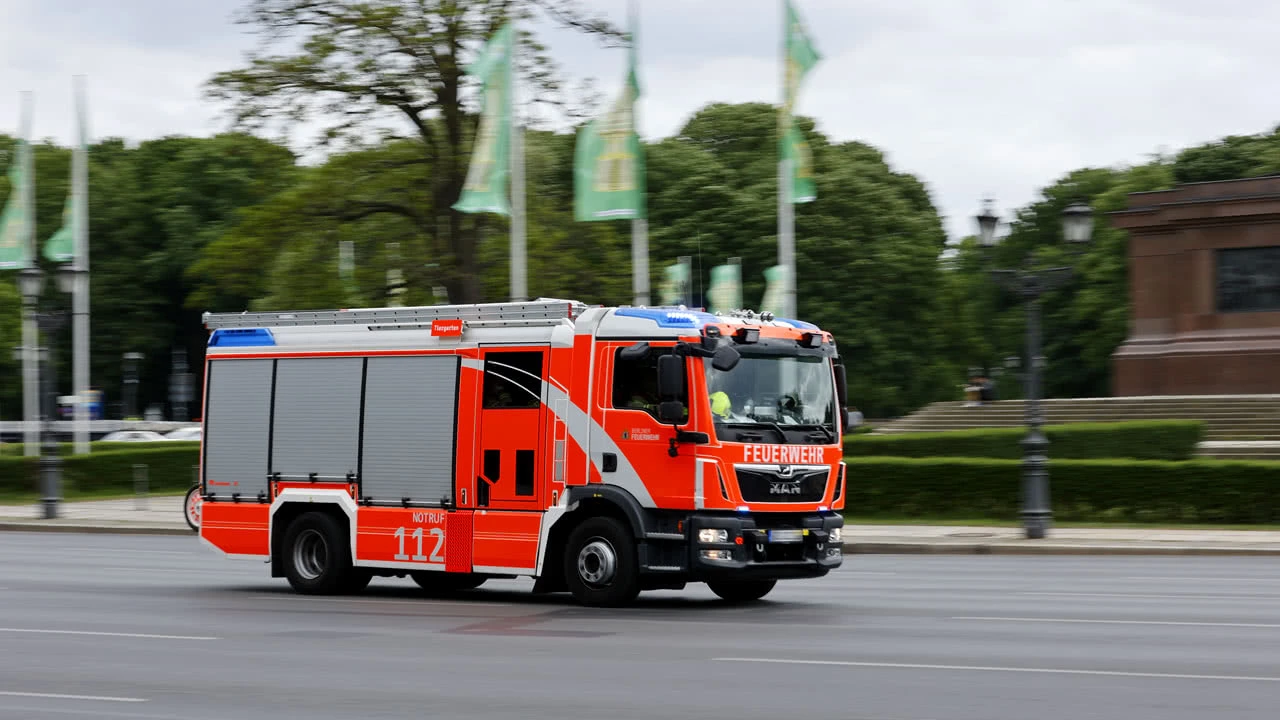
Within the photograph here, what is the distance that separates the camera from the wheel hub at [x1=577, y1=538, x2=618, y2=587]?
649 inches

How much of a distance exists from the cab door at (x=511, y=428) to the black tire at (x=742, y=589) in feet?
7.30

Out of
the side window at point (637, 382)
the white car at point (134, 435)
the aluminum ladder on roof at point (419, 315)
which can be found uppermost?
the aluminum ladder on roof at point (419, 315)

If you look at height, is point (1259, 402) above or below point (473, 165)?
below

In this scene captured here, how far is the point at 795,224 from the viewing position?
67.4 meters

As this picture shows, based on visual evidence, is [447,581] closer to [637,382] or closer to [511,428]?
[511,428]

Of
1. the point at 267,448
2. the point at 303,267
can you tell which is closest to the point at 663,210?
the point at 303,267

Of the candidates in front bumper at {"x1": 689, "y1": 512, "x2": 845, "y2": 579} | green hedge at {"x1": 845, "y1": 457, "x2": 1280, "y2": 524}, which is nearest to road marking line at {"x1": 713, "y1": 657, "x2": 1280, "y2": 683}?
front bumper at {"x1": 689, "y1": 512, "x2": 845, "y2": 579}

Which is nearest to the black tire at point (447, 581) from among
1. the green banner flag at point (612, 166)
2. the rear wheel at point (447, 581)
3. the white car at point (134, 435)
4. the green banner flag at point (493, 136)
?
the rear wheel at point (447, 581)

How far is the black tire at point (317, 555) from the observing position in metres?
18.4

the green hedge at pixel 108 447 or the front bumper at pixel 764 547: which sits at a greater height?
the green hedge at pixel 108 447

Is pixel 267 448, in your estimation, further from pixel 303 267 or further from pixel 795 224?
pixel 795 224

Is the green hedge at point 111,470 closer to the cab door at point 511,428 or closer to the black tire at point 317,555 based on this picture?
the black tire at point 317,555

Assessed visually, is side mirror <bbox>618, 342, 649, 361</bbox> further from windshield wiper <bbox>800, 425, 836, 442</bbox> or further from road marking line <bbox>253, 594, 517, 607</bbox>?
road marking line <bbox>253, 594, 517, 607</bbox>

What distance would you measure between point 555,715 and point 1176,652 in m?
5.05
